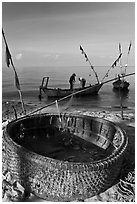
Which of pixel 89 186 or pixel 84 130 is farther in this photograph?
pixel 84 130

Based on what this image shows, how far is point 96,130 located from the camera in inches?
168

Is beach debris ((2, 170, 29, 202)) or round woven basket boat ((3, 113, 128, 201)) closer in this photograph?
round woven basket boat ((3, 113, 128, 201))

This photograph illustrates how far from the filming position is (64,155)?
374cm

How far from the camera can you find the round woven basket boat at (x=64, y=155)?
245cm

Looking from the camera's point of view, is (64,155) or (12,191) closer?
(12,191)

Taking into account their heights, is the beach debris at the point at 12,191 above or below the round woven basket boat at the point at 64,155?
below

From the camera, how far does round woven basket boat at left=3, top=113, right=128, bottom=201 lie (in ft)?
8.03

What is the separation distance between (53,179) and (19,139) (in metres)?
1.75

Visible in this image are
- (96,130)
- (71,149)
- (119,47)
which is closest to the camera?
(71,149)

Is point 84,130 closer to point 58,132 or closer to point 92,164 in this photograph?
point 58,132

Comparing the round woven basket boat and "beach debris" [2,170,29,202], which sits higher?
the round woven basket boat

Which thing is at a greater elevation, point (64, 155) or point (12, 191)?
point (64, 155)

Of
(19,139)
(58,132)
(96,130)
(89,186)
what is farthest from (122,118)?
A: (89,186)

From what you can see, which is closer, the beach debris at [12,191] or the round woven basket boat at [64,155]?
the round woven basket boat at [64,155]
